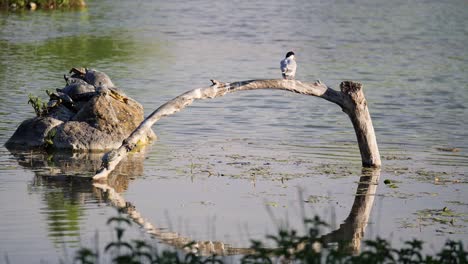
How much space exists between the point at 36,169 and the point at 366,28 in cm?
3079

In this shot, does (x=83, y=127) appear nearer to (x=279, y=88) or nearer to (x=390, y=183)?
(x=279, y=88)

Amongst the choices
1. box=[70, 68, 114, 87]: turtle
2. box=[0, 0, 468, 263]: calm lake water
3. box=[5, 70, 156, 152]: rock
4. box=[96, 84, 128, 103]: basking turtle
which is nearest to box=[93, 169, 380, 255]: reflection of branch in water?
box=[0, 0, 468, 263]: calm lake water

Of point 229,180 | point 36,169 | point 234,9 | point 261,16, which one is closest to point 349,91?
point 229,180

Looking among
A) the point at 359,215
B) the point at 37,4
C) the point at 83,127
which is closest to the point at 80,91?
the point at 83,127

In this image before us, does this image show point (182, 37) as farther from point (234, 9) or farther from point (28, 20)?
point (234, 9)

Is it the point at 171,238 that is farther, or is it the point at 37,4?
the point at 37,4

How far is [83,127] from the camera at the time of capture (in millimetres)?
18453

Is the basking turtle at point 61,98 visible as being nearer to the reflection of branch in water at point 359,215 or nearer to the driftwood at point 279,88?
the driftwood at point 279,88

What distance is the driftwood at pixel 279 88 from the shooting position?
49.6 ft

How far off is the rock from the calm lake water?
2.04ft

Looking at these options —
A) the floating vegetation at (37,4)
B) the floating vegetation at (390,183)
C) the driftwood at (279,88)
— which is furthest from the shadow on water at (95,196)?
the floating vegetation at (37,4)

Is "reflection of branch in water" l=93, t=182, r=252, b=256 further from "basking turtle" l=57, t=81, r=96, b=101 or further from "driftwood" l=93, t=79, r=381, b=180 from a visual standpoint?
"basking turtle" l=57, t=81, r=96, b=101

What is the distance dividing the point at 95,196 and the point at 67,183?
1.02m

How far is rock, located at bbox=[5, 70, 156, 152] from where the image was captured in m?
18.2
